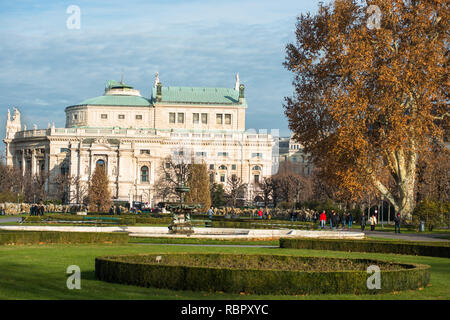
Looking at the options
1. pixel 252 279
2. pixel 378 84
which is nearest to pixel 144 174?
pixel 378 84

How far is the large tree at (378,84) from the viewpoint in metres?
40.2

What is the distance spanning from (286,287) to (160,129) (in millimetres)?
116622

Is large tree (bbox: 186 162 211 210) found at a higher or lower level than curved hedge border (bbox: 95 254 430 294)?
higher

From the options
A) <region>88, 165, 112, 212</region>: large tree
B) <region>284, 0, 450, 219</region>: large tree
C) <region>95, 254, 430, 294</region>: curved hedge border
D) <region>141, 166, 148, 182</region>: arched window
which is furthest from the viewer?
<region>141, 166, 148, 182</region>: arched window

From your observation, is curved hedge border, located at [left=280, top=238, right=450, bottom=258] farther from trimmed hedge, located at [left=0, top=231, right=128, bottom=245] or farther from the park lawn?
trimmed hedge, located at [left=0, top=231, right=128, bottom=245]

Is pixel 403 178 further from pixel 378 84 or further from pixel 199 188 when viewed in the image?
pixel 199 188

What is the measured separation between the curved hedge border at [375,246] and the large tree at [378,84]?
11.8 metres

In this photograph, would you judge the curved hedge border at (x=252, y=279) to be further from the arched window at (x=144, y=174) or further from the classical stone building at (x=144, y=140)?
the arched window at (x=144, y=174)

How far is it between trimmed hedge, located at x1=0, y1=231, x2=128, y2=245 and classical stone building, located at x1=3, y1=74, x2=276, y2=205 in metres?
88.3

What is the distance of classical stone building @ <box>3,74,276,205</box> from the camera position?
122 meters

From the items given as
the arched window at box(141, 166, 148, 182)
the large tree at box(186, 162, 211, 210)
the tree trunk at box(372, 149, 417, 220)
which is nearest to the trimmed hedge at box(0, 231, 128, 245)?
the tree trunk at box(372, 149, 417, 220)

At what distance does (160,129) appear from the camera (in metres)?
130
